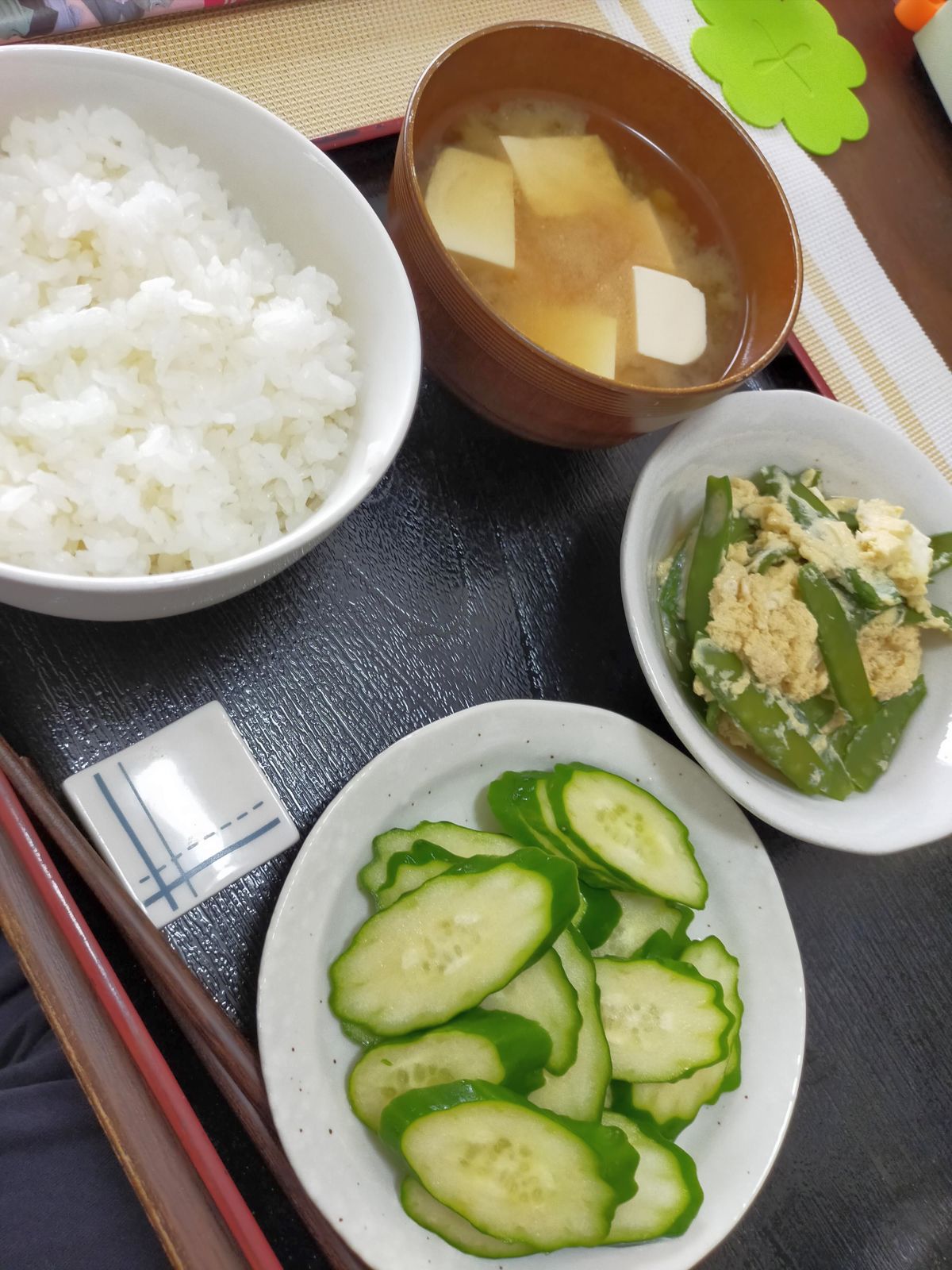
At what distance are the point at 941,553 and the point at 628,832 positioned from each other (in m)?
0.68

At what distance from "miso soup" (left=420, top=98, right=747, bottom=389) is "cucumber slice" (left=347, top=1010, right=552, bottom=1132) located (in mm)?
867

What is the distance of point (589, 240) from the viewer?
1.33 metres

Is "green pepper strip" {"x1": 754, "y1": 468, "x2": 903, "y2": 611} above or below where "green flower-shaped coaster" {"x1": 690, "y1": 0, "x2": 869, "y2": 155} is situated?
below

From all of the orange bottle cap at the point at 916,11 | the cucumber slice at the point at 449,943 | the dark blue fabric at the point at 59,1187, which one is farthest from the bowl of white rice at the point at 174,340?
the orange bottle cap at the point at 916,11

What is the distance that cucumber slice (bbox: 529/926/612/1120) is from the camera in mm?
965

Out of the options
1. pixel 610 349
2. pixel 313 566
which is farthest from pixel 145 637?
pixel 610 349

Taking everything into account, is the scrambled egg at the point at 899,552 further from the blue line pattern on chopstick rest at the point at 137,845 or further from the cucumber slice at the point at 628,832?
the blue line pattern on chopstick rest at the point at 137,845

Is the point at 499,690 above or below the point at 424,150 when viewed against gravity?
below

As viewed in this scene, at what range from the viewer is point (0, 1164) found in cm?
101

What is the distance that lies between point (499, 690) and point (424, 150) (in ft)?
2.54

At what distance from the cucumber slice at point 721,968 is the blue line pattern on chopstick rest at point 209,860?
56cm

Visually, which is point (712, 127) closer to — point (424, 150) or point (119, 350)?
point (424, 150)

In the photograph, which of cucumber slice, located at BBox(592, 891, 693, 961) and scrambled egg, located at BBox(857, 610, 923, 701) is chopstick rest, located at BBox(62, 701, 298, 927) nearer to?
cucumber slice, located at BBox(592, 891, 693, 961)

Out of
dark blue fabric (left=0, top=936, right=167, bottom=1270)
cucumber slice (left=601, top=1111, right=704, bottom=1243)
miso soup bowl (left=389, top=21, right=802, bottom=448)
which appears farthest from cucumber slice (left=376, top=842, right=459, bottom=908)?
miso soup bowl (left=389, top=21, right=802, bottom=448)
